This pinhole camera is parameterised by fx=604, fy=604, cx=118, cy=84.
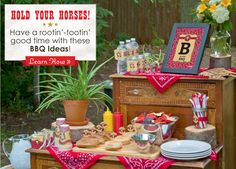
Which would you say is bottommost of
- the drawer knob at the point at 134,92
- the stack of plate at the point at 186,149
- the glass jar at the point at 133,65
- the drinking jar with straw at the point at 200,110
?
the stack of plate at the point at 186,149

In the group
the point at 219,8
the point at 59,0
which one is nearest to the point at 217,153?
the point at 219,8

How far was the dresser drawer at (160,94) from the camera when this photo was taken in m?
3.36

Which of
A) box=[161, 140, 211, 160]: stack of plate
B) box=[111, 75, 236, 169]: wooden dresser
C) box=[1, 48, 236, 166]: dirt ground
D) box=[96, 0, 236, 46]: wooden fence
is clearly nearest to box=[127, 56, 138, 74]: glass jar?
box=[111, 75, 236, 169]: wooden dresser

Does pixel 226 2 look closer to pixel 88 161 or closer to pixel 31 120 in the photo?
pixel 88 161

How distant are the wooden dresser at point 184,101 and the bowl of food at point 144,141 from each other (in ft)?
1.10

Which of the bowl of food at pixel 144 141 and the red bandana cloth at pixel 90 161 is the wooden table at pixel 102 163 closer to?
the red bandana cloth at pixel 90 161

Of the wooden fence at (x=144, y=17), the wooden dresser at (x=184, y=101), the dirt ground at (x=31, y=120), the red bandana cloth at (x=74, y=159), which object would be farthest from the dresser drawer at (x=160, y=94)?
the wooden fence at (x=144, y=17)

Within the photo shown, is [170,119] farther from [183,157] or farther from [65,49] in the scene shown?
[65,49]

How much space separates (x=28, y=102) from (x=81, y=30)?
2.06m

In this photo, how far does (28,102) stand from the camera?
726 cm

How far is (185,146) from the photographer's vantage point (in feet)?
10.4

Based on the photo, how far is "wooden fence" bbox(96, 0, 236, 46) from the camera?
1277 cm

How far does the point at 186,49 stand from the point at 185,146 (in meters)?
0.62

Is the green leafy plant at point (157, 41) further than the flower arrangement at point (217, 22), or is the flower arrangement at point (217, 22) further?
the green leafy plant at point (157, 41)
